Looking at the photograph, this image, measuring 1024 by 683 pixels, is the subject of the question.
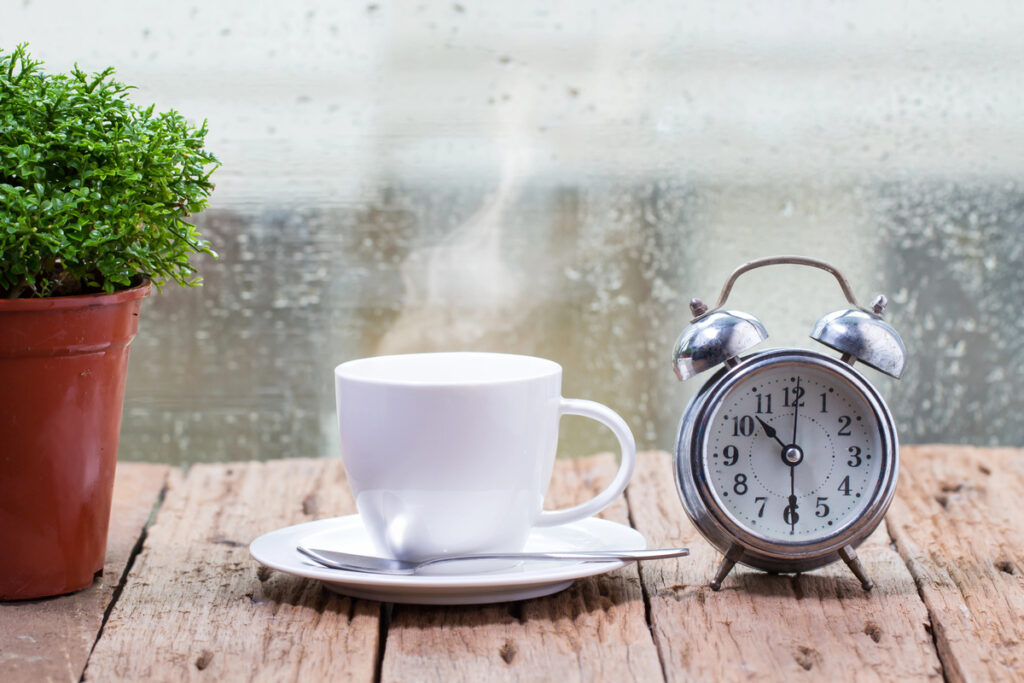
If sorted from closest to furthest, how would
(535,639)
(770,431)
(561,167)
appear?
1. (535,639)
2. (770,431)
3. (561,167)

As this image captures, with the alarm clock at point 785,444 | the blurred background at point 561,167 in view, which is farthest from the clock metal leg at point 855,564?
the blurred background at point 561,167

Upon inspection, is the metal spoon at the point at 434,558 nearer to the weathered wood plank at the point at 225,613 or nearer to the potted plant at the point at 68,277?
the weathered wood plank at the point at 225,613

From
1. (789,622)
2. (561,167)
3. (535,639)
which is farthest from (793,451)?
(561,167)

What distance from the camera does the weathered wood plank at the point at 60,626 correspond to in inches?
27.2

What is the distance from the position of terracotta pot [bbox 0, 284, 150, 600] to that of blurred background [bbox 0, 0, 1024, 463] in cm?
66

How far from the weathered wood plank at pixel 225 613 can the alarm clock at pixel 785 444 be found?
0.88 feet

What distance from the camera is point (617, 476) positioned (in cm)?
82

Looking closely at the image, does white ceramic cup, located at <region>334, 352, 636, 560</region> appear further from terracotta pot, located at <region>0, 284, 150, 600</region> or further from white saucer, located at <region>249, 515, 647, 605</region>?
terracotta pot, located at <region>0, 284, 150, 600</region>

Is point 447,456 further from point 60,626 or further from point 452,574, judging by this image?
point 60,626

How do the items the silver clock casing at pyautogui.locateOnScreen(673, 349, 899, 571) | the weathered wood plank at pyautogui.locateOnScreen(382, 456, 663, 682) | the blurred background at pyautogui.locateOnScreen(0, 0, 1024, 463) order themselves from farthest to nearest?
the blurred background at pyautogui.locateOnScreen(0, 0, 1024, 463) < the silver clock casing at pyautogui.locateOnScreen(673, 349, 899, 571) < the weathered wood plank at pyautogui.locateOnScreen(382, 456, 663, 682)

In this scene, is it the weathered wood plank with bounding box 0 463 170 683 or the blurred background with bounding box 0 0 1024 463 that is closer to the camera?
the weathered wood plank with bounding box 0 463 170 683

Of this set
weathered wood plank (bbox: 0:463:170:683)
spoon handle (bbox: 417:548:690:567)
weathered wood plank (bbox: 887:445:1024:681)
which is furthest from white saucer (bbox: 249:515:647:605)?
weathered wood plank (bbox: 887:445:1024:681)

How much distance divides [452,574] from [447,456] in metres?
0.09

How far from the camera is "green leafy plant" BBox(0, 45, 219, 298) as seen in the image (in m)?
0.74
